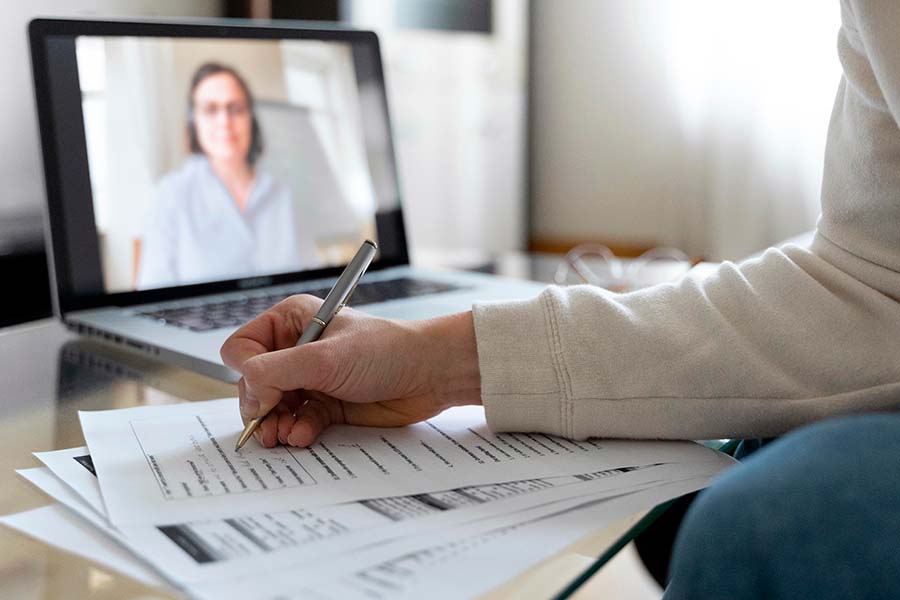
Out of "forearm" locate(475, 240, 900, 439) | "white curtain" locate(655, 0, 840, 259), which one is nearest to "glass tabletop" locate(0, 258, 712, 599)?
"forearm" locate(475, 240, 900, 439)

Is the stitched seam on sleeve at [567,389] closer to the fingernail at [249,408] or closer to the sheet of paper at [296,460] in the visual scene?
the sheet of paper at [296,460]

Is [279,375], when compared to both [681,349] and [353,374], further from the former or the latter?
[681,349]

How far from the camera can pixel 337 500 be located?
0.49 metres

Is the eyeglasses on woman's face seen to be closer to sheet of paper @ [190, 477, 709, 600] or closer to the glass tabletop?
the glass tabletop

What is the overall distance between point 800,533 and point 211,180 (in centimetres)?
74

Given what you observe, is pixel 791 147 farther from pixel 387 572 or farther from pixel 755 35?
Answer: pixel 387 572

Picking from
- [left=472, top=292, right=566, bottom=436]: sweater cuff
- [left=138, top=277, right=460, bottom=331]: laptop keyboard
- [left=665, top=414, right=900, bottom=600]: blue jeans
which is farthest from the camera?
[left=138, top=277, right=460, bottom=331]: laptop keyboard

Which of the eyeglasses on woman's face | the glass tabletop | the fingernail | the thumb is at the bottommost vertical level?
the glass tabletop

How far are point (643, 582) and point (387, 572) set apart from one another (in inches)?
48.0

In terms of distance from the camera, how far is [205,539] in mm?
442

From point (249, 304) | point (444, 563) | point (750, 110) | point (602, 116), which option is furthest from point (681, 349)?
point (602, 116)

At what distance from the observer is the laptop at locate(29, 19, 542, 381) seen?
890mm

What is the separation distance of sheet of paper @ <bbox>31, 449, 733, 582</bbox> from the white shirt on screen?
1.42ft

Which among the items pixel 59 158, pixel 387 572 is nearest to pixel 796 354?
pixel 387 572
